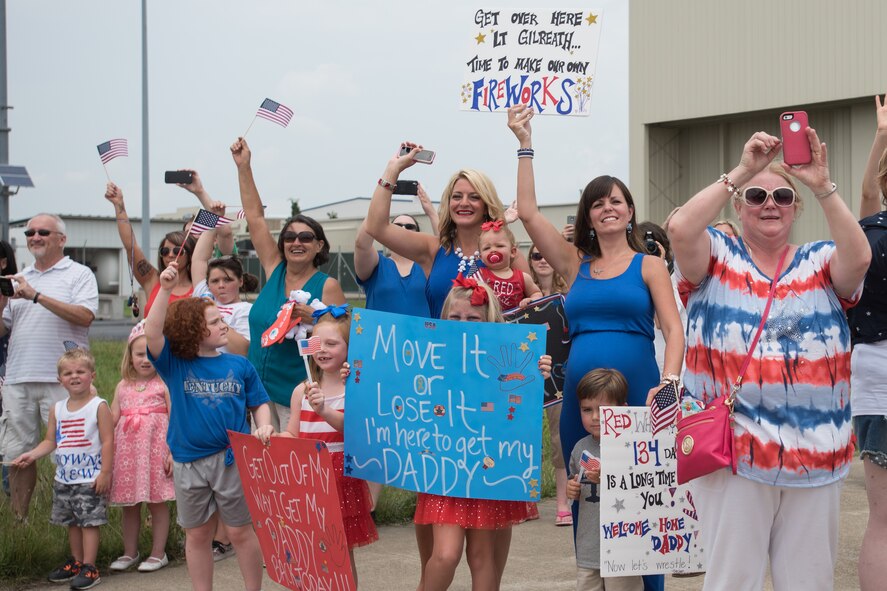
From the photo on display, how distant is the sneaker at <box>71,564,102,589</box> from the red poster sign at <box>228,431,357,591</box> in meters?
1.28

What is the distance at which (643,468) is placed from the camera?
14.9 ft

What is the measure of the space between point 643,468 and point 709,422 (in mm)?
1032

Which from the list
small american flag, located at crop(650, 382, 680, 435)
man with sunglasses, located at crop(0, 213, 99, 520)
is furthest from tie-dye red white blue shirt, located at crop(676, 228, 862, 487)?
man with sunglasses, located at crop(0, 213, 99, 520)

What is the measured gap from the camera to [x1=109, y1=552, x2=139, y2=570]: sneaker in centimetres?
607

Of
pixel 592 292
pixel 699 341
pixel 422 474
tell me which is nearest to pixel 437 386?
pixel 422 474

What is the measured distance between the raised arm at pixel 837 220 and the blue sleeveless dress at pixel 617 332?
1.20 meters

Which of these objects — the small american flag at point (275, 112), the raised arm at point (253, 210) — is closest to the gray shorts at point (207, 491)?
the raised arm at point (253, 210)

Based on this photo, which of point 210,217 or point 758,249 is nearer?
point 758,249

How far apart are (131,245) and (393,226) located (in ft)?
8.15

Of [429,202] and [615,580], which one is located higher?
[429,202]

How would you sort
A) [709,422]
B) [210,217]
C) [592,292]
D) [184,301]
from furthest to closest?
[210,217] → [184,301] → [592,292] → [709,422]

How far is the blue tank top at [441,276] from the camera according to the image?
17.8ft

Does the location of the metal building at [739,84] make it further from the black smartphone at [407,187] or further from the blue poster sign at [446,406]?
the blue poster sign at [446,406]

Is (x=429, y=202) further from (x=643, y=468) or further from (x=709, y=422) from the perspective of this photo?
(x=709, y=422)
